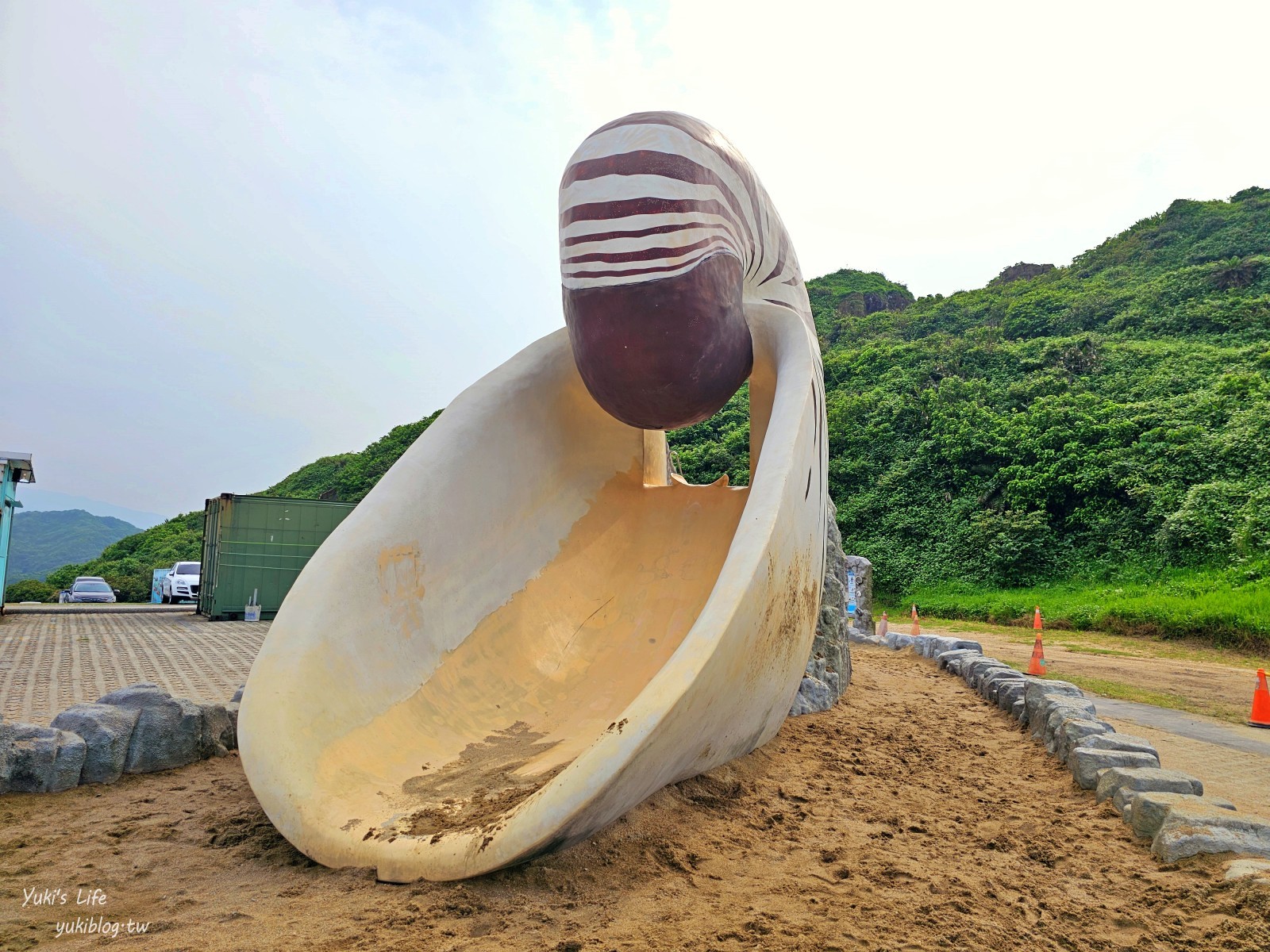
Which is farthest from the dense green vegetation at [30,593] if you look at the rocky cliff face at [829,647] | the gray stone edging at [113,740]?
the rocky cliff face at [829,647]

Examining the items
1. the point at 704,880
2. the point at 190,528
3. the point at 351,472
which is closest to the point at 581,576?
the point at 704,880

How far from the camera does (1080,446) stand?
54.6 ft

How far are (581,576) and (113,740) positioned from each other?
2.77 m

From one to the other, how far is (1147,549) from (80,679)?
15.5 metres

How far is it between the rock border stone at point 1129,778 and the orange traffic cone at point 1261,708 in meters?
1.76

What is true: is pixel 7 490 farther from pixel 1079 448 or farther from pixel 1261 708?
pixel 1079 448

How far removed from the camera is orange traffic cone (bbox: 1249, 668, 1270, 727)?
6309mm

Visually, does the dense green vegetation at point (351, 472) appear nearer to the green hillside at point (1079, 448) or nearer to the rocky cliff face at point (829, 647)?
the green hillside at point (1079, 448)

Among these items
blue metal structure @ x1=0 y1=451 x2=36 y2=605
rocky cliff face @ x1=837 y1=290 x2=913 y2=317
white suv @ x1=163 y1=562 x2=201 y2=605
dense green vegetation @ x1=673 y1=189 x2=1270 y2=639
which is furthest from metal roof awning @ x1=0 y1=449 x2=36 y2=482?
rocky cliff face @ x1=837 y1=290 x2=913 y2=317

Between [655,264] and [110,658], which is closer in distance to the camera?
[655,264]

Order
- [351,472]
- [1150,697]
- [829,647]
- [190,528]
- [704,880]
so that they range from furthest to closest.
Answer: [190,528], [351,472], [1150,697], [829,647], [704,880]

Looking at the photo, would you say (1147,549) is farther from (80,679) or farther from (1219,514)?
(80,679)

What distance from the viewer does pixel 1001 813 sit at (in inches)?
149

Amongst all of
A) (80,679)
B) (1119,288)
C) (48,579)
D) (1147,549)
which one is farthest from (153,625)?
(1119,288)
